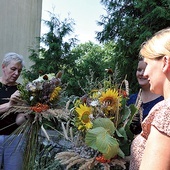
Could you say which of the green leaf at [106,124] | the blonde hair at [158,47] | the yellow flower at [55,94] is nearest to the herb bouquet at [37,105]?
the yellow flower at [55,94]

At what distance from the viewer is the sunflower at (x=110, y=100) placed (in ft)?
4.46

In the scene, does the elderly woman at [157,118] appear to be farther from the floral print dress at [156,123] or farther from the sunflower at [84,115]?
the sunflower at [84,115]

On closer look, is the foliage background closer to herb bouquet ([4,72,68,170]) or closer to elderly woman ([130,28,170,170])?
herb bouquet ([4,72,68,170])

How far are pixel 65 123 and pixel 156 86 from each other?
0.79m

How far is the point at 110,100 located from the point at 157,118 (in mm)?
558

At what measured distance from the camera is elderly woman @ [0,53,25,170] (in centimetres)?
215

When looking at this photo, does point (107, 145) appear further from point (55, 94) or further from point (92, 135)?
point (55, 94)

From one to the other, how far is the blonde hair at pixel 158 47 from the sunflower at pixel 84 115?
19.1 inches

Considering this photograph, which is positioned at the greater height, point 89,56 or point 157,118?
point 89,56

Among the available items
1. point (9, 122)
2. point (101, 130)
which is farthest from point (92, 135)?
point (9, 122)

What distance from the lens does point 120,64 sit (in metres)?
5.00

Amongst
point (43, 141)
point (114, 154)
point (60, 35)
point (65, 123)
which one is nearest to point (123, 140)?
point (114, 154)

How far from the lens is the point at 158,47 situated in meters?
0.89

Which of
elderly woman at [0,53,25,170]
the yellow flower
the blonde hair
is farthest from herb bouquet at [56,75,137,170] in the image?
elderly woman at [0,53,25,170]
